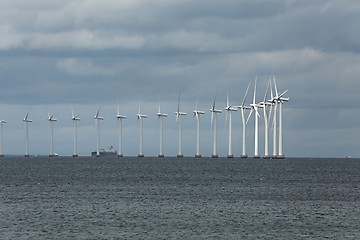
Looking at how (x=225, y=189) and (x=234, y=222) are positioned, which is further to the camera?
(x=225, y=189)

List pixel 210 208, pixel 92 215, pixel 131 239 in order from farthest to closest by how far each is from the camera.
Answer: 1. pixel 210 208
2. pixel 92 215
3. pixel 131 239

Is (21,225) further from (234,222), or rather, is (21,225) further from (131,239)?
(234,222)

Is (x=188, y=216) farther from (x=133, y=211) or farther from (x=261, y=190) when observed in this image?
(x=261, y=190)

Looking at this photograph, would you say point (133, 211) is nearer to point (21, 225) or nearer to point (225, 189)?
point (21, 225)

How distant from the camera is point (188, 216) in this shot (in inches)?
3280

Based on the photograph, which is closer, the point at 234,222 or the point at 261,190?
the point at 234,222

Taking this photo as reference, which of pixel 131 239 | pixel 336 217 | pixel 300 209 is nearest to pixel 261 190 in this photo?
pixel 300 209

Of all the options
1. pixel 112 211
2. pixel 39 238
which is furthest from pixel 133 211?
pixel 39 238

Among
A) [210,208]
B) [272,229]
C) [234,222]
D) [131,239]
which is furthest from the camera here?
[210,208]

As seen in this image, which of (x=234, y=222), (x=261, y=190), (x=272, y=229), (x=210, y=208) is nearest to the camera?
(x=272, y=229)

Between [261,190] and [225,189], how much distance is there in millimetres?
5051

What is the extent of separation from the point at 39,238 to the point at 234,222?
1895cm

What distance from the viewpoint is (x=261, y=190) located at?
124125 millimetres

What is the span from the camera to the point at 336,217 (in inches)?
3354
